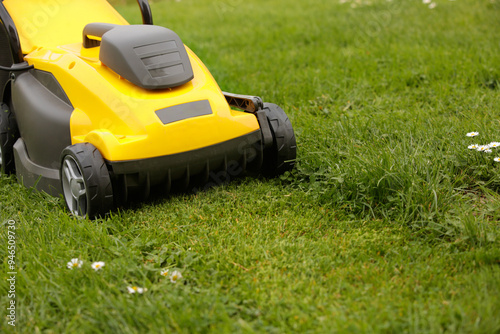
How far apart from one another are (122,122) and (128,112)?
48 mm

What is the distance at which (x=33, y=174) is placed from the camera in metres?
2.42

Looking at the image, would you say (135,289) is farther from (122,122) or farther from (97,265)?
(122,122)

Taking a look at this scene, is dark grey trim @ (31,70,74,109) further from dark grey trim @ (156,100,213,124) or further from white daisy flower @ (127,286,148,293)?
white daisy flower @ (127,286,148,293)

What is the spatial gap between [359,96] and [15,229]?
2.25 metres

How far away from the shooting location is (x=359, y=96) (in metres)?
3.46

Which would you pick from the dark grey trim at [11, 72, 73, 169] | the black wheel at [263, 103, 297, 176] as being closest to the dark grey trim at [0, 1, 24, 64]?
the dark grey trim at [11, 72, 73, 169]

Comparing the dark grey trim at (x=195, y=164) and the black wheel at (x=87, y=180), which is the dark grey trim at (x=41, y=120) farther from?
the dark grey trim at (x=195, y=164)

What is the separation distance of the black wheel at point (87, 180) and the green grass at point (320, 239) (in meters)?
0.08

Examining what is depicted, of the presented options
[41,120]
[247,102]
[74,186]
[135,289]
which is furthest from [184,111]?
[135,289]

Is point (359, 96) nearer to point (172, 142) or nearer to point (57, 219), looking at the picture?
point (172, 142)

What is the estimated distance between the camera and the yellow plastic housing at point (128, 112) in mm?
2098

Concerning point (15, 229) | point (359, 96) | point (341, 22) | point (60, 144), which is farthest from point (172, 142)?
point (341, 22)

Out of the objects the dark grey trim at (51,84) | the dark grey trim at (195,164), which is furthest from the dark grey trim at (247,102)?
the dark grey trim at (51,84)

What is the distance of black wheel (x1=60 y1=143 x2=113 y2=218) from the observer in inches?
80.4
